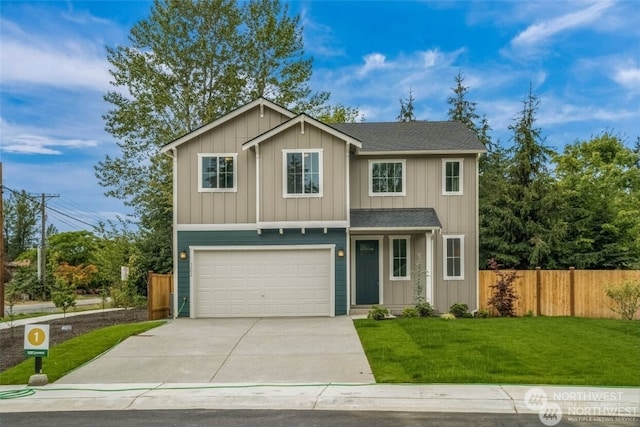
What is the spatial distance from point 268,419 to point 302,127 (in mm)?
11954

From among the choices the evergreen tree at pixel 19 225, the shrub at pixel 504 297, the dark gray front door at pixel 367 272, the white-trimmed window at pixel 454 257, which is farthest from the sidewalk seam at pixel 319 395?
the evergreen tree at pixel 19 225

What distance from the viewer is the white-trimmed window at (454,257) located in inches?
781

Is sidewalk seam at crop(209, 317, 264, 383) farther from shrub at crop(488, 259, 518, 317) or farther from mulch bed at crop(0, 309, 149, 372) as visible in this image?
shrub at crop(488, 259, 518, 317)

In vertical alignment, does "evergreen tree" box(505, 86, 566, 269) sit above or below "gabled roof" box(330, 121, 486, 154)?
below

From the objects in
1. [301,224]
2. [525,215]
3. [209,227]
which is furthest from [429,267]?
[525,215]

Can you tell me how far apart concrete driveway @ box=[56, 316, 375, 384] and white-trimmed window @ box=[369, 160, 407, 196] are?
205 inches

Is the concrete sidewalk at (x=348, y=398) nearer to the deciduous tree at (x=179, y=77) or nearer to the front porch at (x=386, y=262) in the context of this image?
the front porch at (x=386, y=262)

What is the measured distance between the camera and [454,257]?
19875 millimetres

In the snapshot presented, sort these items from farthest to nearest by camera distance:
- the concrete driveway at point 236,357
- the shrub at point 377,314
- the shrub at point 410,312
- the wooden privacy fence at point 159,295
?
the wooden privacy fence at point 159,295 → the shrub at point 410,312 → the shrub at point 377,314 → the concrete driveway at point 236,357

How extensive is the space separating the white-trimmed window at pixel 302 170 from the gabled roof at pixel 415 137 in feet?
6.26

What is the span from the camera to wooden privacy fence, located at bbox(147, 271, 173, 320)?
18.8 metres

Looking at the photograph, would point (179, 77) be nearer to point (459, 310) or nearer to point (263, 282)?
point (263, 282)

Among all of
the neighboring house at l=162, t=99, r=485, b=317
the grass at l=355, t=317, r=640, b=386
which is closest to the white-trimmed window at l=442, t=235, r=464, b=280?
the neighboring house at l=162, t=99, r=485, b=317

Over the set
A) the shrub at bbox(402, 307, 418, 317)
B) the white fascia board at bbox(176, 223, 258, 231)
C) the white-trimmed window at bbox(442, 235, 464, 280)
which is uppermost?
the white fascia board at bbox(176, 223, 258, 231)
